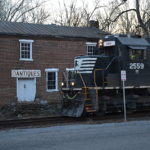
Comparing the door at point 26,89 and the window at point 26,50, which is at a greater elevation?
the window at point 26,50

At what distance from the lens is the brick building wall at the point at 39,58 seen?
112 feet

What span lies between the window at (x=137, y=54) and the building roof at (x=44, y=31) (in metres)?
15.1

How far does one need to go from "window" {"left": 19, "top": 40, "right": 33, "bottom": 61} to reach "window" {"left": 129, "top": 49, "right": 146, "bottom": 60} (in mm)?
15253

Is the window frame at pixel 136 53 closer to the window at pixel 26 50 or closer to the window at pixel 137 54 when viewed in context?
the window at pixel 137 54

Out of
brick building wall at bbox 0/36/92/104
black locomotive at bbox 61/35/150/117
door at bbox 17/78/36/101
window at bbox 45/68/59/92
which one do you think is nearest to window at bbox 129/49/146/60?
black locomotive at bbox 61/35/150/117

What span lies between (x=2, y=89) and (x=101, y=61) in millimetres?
14973

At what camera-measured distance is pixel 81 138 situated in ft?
42.8

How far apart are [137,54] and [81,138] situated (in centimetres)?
987

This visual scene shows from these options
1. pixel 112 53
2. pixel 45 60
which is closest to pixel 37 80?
pixel 45 60

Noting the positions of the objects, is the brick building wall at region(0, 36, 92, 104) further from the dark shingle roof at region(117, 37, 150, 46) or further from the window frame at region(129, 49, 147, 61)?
the window frame at region(129, 49, 147, 61)

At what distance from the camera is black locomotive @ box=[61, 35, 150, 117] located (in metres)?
20.5

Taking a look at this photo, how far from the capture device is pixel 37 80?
118 ft

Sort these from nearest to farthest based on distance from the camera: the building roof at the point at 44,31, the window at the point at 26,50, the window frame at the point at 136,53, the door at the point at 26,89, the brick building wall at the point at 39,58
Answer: the window frame at the point at 136,53 < the brick building wall at the point at 39,58 < the building roof at the point at 44,31 < the window at the point at 26,50 < the door at the point at 26,89

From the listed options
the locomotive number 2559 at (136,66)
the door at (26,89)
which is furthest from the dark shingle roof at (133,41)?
the door at (26,89)
